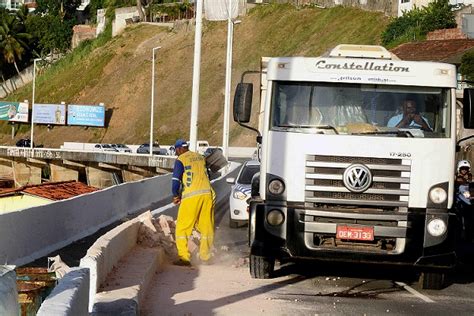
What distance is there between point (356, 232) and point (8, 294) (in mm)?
6742

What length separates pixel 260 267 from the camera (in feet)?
44.1

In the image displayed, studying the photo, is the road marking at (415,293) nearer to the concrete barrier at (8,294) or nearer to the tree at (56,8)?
the concrete barrier at (8,294)

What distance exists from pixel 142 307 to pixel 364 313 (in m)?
2.55

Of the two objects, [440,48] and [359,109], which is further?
[440,48]

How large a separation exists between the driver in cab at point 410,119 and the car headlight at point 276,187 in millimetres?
1532

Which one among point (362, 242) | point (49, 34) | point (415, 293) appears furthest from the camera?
point (49, 34)

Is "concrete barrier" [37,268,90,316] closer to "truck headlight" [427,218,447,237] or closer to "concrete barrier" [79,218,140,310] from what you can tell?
"concrete barrier" [79,218,140,310]

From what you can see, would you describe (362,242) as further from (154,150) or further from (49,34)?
(49,34)

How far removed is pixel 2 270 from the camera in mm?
6234

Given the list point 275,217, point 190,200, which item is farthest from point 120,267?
point 190,200

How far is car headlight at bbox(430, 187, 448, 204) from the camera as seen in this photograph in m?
12.1

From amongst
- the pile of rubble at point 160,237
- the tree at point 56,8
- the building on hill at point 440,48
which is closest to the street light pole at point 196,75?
the pile of rubble at point 160,237

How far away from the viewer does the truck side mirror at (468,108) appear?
39.4 ft

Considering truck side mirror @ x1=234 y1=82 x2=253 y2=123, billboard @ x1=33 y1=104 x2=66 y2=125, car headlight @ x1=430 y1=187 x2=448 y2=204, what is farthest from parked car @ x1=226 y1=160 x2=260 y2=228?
billboard @ x1=33 y1=104 x2=66 y2=125
